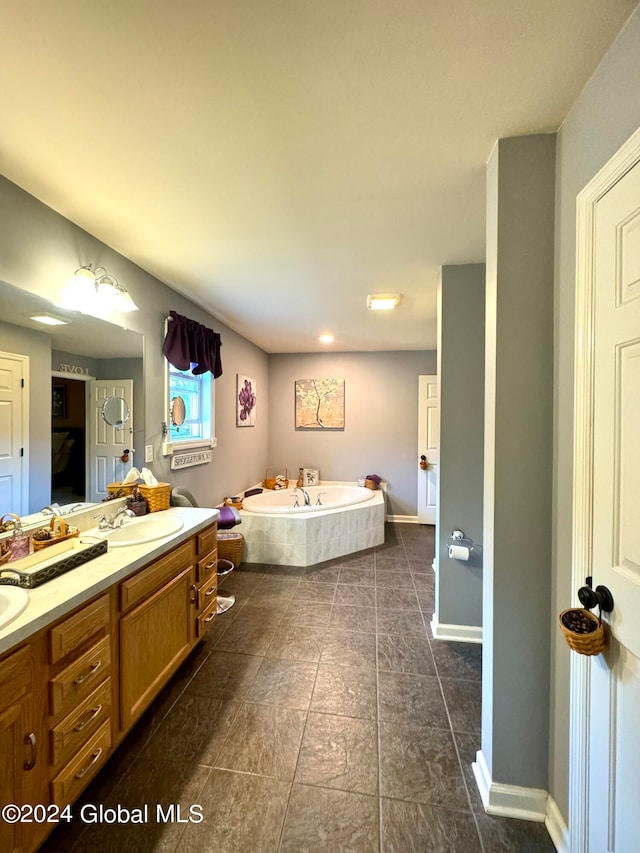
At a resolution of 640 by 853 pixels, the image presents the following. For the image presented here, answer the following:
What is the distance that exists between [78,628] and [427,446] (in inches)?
164

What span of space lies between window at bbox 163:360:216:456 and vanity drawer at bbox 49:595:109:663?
1341 millimetres

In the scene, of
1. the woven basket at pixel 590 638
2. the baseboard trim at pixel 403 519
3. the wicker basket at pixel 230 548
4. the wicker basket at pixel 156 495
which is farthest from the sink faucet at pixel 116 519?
the baseboard trim at pixel 403 519

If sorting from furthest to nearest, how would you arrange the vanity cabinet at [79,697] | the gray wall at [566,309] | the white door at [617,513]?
the vanity cabinet at [79,697] → the gray wall at [566,309] → the white door at [617,513]

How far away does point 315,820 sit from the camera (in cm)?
114

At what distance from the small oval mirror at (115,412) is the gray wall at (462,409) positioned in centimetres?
201

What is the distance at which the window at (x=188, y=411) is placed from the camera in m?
2.49

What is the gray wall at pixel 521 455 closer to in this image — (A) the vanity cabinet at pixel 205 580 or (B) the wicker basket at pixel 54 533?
Result: (A) the vanity cabinet at pixel 205 580

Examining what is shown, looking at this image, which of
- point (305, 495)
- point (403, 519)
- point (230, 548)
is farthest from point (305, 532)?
point (403, 519)

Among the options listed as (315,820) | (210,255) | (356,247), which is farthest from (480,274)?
(315,820)

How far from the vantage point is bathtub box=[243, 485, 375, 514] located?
3.75 m

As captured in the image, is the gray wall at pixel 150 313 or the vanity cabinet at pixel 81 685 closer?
the vanity cabinet at pixel 81 685

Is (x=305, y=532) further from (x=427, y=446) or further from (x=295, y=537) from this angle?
(x=427, y=446)

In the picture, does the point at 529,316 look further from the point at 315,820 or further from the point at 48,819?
the point at 48,819

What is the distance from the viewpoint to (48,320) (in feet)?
5.15
